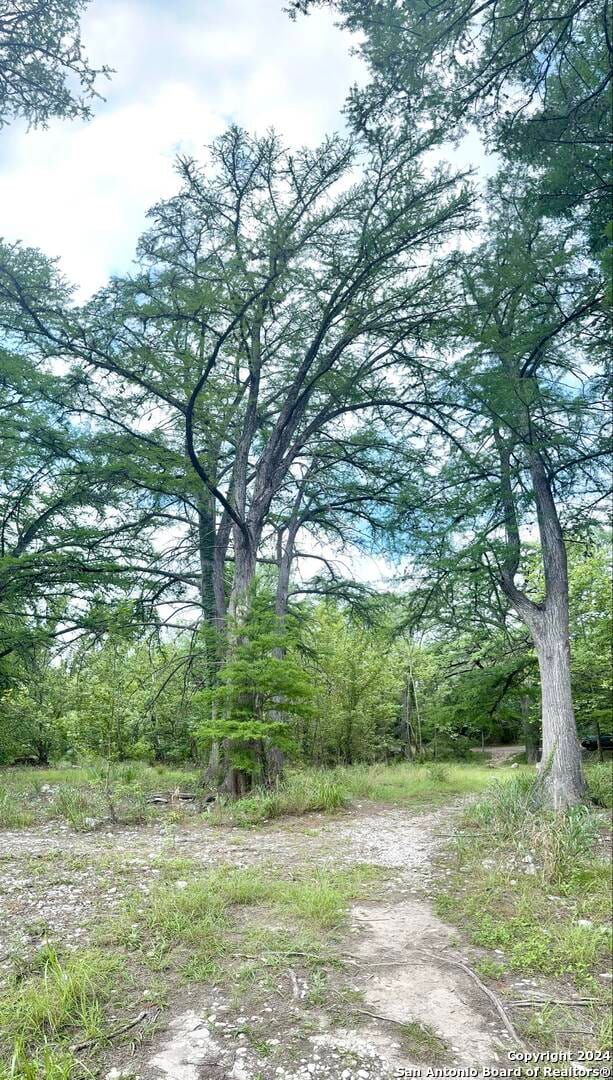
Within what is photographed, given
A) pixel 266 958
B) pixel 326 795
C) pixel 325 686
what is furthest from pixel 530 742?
pixel 266 958

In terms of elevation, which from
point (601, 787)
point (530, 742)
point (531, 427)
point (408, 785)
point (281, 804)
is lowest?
point (530, 742)

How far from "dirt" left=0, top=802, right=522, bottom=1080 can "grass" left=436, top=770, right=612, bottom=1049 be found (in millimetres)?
229

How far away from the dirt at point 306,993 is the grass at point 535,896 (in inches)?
9.0

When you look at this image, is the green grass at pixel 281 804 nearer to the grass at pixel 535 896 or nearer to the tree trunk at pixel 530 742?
the grass at pixel 535 896

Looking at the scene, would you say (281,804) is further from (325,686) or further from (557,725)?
(325,686)

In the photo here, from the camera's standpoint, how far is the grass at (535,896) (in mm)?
3043

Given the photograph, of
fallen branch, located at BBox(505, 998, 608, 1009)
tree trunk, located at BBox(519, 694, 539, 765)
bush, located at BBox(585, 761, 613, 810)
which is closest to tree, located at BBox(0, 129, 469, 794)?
bush, located at BBox(585, 761, 613, 810)

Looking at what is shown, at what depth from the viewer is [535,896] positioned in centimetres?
394

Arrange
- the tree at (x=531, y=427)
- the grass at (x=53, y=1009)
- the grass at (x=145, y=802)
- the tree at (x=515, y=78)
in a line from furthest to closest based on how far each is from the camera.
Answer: the grass at (x=145, y=802) < the tree at (x=531, y=427) < the tree at (x=515, y=78) < the grass at (x=53, y=1009)

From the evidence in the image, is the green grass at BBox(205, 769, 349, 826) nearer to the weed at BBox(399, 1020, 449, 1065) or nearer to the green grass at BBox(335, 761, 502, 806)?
the green grass at BBox(335, 761, 502, 806)

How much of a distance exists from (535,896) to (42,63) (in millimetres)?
8009

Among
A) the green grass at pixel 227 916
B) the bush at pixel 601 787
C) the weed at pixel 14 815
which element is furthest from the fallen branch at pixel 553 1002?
the weed at pixel 14 815

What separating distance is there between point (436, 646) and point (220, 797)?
7.76m

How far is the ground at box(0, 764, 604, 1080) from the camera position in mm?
2320
